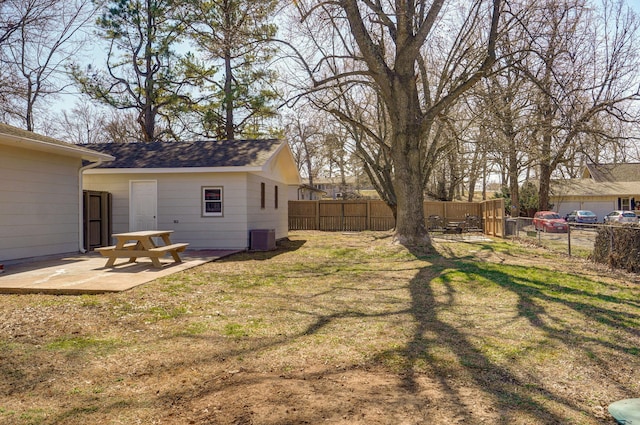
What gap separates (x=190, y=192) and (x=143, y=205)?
5.28ft

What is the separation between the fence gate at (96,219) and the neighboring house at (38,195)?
77 cm

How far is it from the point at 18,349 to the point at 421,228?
9962mm

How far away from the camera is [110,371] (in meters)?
3.62

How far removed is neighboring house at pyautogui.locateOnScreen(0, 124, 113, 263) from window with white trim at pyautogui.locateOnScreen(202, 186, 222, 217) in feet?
9.70

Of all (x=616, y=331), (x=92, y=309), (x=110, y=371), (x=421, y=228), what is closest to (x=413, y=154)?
(x=421, y=228)

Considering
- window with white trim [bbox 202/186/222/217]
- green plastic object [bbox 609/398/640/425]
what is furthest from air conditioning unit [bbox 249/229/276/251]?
green plastic object [bbox 609/398/640/425]

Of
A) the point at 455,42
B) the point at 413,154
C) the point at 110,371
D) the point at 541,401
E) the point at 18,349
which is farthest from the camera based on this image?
the point at 455,42

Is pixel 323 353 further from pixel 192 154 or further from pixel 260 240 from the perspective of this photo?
pixel 192 154

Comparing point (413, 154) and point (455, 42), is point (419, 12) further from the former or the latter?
point (413, 154)

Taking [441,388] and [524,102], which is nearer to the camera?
[441,388]

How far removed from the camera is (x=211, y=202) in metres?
13.1

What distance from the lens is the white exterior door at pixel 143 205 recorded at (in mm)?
13289

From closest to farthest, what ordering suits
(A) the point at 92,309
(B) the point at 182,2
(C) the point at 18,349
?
1. (C) the point at 18,349
2. (A) the point at 92,309
3. (B) the point at 182,2

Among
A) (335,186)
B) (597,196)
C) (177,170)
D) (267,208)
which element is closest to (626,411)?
(177,170)
